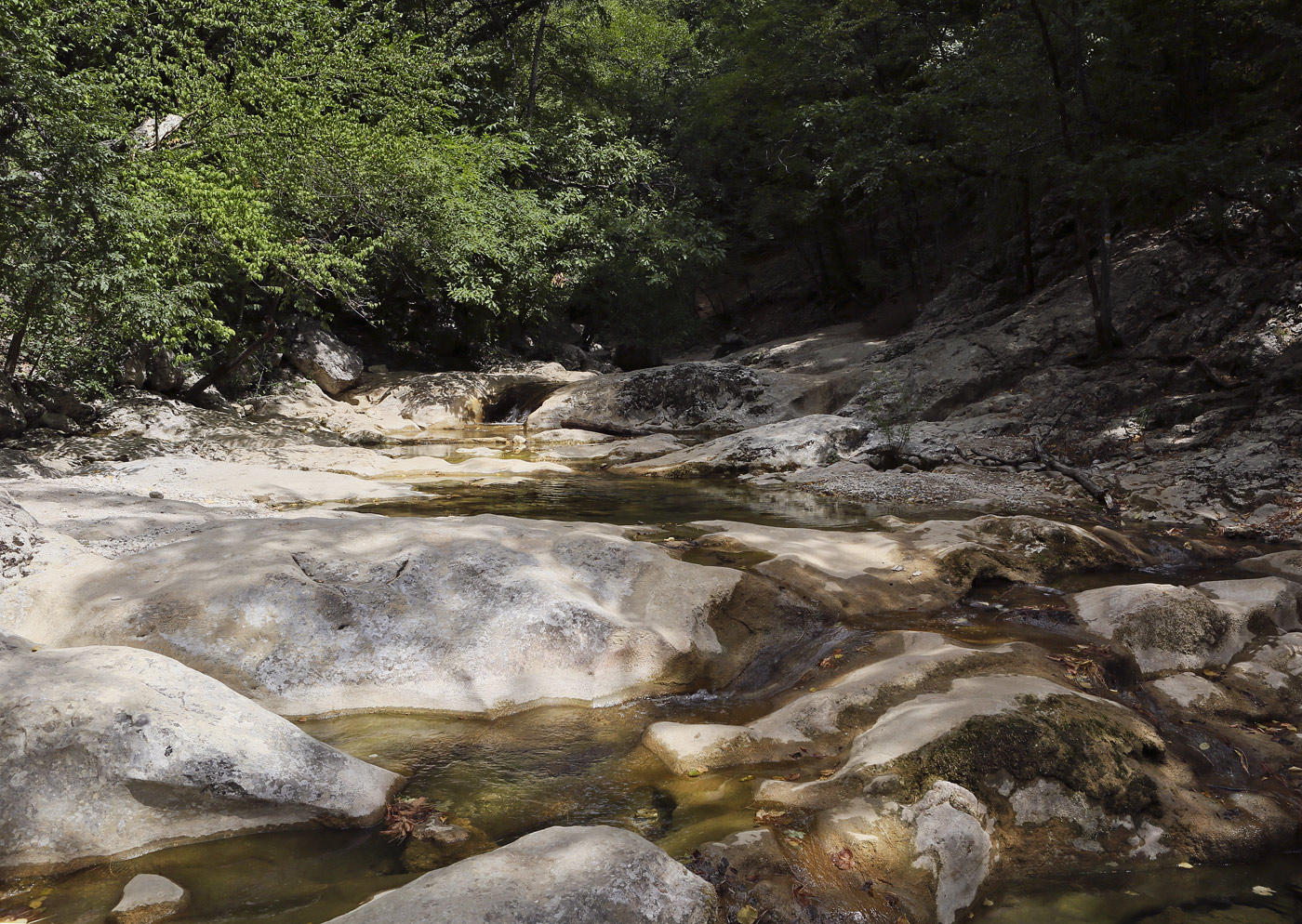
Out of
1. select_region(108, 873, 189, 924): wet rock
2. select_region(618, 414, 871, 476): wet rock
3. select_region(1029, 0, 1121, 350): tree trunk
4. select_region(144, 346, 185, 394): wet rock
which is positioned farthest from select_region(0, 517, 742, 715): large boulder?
select_region(144, 346, 185, 394): wet rock

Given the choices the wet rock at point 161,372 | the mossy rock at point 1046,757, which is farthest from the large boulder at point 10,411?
the mossy rock at point 1046,757

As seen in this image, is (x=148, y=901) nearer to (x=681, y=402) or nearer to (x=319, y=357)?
(x=681, y=402)

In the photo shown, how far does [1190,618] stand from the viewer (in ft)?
16.4

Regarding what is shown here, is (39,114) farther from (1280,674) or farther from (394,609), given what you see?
(1280,674)

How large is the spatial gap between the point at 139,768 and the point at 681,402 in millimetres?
14972

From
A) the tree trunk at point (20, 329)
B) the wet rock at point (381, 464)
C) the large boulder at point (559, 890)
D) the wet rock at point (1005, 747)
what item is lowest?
the wet rock at point (1005, 747)

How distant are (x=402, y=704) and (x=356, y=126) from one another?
41.6 feet

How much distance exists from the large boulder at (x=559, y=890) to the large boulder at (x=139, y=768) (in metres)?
1.04

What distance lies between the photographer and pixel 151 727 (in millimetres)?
3295

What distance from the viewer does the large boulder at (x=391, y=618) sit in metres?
4.57

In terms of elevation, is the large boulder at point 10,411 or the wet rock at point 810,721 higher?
the large boulder at point 10,411

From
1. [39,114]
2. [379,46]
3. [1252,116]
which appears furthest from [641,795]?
[379,46]

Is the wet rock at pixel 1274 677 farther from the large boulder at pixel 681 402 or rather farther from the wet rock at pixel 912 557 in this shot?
the large boulder at pixel 681 402

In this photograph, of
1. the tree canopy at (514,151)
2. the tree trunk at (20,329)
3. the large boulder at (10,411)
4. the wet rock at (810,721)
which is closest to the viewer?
the wet rock at (810,721)
